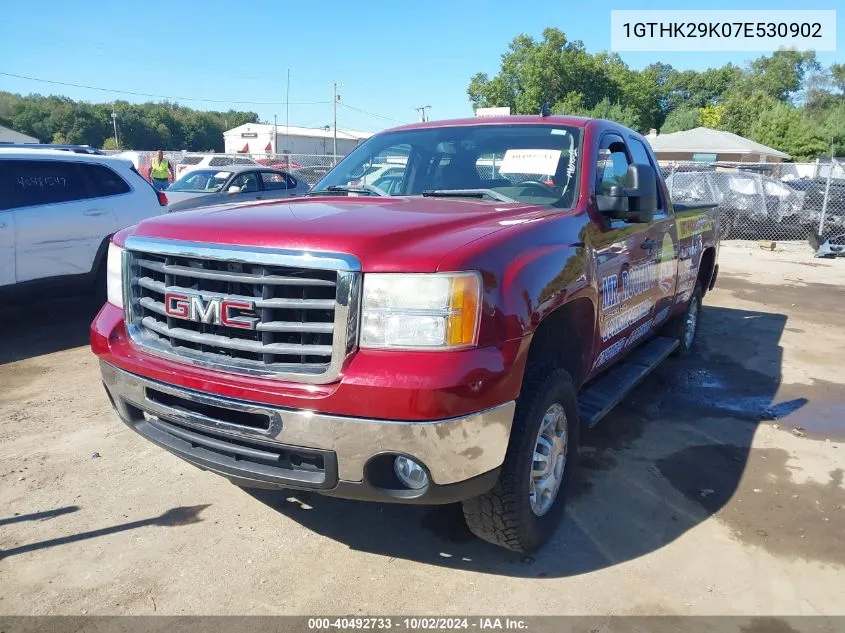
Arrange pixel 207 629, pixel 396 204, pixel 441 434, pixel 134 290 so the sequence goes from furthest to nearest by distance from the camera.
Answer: pixel 396 204, pixel 134 290, pixel 207 629, pixel 441 434

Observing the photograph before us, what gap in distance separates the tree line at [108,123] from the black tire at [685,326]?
7457 cm

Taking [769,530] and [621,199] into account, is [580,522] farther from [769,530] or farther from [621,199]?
[621,199]

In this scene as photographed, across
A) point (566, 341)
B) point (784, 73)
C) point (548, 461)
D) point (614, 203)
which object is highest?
point (784, 73)

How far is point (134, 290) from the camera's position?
9.63 ft

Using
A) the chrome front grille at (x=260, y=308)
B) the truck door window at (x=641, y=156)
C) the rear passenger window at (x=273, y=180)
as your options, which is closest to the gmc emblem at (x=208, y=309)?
the chrome front grille at (x=260, y=308)

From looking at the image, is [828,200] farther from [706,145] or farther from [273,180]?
[706,145]

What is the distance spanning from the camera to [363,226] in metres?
2.52

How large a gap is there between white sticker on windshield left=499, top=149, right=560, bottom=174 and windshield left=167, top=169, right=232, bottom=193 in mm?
8926

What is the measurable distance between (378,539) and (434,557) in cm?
30

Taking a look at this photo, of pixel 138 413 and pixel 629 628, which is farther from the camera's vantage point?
pixel 138 413

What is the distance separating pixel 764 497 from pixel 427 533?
1.90 meters

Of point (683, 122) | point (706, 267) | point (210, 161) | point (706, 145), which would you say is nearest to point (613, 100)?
point (683, 122)

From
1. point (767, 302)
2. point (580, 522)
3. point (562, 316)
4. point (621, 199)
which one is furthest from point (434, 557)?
point (767, 302)

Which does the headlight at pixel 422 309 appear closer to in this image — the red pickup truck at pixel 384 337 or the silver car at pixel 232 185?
the red pickup truck at pixel 384 337
